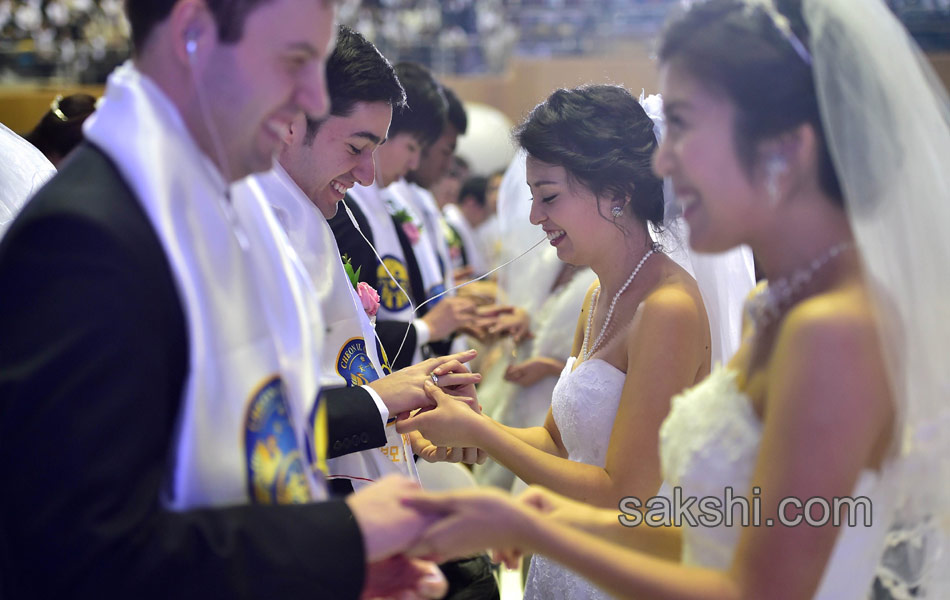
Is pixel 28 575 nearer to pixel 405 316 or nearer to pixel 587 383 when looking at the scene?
pixel 587 383

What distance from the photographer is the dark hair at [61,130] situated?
296 cm

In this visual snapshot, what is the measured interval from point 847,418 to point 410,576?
2.32 feet

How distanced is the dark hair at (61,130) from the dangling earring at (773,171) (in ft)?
7.71

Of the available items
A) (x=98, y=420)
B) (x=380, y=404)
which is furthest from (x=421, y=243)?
(x=98, y=420)

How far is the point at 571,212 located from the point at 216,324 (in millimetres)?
1267

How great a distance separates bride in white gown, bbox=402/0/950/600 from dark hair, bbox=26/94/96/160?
2.20 m

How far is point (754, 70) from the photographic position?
137cm

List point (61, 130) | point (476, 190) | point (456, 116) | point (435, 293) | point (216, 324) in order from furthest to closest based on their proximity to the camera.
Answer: point (476, 190) < point (456, 116) < point (435, 293) < point (61, 130) < point (216, 324)

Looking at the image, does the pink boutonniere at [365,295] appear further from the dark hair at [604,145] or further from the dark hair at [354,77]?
the dark hair at [604,145]

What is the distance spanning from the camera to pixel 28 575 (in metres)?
1.10

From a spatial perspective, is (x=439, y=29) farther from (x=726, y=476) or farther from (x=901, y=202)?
(x=726, y=476)

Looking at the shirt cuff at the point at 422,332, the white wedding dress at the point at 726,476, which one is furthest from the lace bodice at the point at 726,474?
the shirt cuff at the point at 422,332

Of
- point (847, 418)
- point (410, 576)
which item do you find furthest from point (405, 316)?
point (847, 418)

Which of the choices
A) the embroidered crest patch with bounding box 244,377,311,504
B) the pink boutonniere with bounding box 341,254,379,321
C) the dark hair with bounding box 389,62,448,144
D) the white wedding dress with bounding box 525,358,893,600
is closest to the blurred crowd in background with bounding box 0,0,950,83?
the dark hair with bounding box 389,62,448,144
